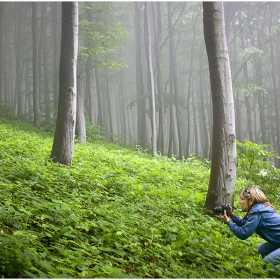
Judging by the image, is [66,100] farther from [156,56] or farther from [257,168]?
[156,56]

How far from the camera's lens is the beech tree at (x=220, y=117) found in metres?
5.78

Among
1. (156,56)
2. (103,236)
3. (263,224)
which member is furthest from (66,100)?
(156,56)

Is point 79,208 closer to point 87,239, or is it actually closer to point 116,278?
point 87,239

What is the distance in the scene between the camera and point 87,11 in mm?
18812

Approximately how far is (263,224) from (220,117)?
263 cm

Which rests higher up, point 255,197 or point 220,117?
point 220,117

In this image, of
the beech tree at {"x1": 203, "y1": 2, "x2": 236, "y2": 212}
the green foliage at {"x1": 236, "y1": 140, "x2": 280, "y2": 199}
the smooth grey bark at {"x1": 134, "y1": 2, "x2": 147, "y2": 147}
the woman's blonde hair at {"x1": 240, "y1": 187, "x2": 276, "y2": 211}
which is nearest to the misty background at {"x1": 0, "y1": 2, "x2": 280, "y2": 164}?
the smooth grey bark at {"x1": 134, "y1": 2, "x2": 147, "y2": 147}

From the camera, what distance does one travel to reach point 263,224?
3.80 metres

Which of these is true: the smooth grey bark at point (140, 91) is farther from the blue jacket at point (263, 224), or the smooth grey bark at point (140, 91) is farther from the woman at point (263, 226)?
the blue jacket at point (263, 224)

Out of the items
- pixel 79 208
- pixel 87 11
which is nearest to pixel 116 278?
pixel 79 208

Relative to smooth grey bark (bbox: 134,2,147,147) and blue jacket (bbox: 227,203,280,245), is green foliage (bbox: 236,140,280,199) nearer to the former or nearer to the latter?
blue jacket (bbox: 227,203,280,245)

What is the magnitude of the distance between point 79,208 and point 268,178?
553cm

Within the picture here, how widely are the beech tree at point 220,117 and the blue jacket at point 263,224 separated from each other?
1913 millimetres

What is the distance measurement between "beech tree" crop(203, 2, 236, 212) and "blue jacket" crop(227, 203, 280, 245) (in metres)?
1.91
